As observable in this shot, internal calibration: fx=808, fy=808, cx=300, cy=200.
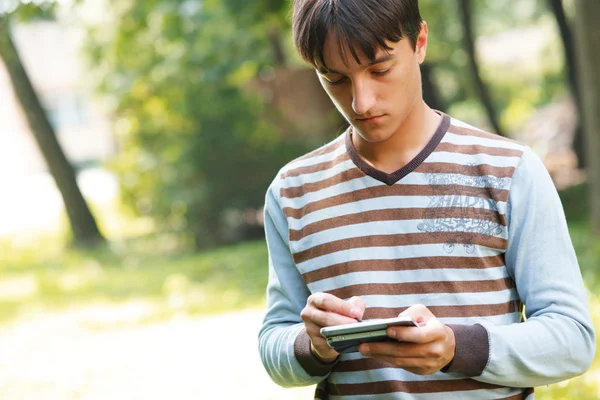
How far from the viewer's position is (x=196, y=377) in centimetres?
553

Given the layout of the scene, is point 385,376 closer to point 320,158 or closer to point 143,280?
point 320,158

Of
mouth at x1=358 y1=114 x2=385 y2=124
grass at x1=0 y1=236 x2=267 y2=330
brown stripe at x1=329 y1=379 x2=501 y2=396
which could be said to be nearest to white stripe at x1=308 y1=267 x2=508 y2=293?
brown stripe at x1=329 y1=379 x2=501 y2=396

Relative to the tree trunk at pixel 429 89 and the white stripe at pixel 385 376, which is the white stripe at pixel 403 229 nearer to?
the white stripe at pixel 385 376

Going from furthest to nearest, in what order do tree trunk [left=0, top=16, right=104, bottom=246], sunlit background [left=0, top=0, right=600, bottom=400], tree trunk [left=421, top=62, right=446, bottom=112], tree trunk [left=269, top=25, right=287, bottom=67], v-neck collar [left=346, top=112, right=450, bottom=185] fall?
tree trunk [left=0, top=16, right=104, bottom=246] < tree trunk [left=269, top=25, right=287, bottom=67] < tree trunk [left=421, top=62, right=446, bottom=112] < sunlit background [left=0, top=0, right=600, bottom=400] < v-neck collar [left=346, top=112, right=450, bottom=185]

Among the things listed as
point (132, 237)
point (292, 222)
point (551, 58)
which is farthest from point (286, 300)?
point (551, 58)

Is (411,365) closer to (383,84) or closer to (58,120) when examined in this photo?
(383,84)

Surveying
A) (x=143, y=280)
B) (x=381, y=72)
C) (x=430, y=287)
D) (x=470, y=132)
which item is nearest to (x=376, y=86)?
(x=381, y=72)

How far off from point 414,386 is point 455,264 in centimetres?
29

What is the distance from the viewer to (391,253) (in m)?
1.85

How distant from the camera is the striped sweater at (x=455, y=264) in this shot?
1728 mm

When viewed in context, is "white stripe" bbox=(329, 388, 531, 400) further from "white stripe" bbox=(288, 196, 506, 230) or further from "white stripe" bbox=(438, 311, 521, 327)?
"white stripe" bbox=(288, 196, 506, 230)

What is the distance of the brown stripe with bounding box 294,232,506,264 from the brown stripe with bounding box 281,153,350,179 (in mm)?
210

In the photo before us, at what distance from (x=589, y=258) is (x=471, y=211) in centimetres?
571

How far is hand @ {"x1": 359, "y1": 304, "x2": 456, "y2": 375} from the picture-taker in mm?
1547
